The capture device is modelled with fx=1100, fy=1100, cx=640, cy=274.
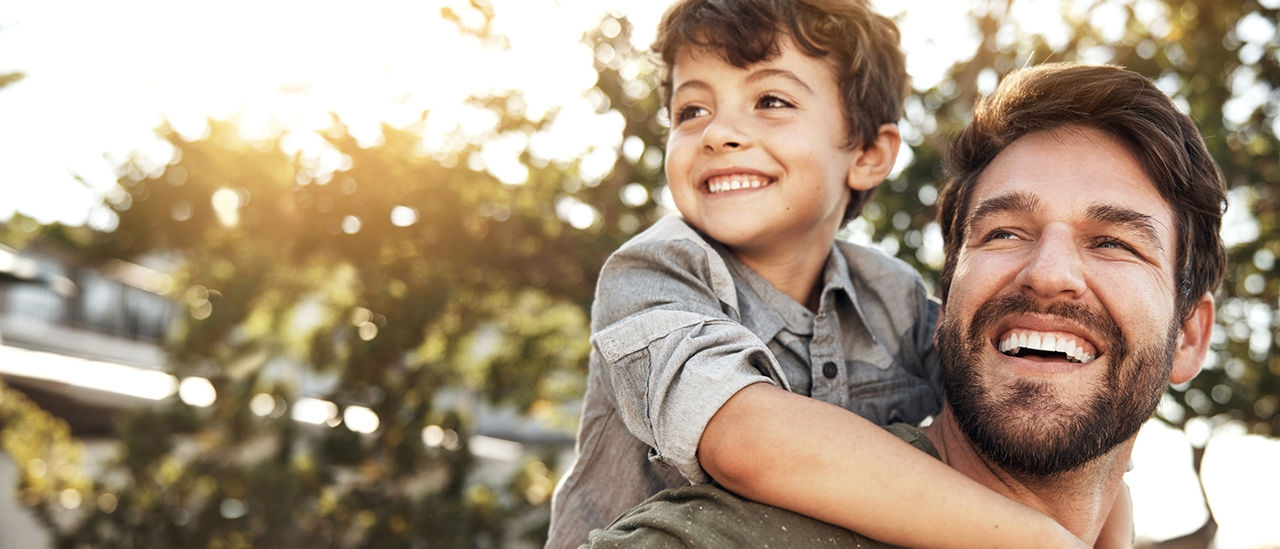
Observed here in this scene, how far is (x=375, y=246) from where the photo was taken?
A: 5.54m

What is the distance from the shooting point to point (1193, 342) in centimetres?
232

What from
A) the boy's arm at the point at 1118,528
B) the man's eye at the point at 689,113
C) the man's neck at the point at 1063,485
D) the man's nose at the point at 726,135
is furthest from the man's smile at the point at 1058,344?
the man's eye at the point at 689,113

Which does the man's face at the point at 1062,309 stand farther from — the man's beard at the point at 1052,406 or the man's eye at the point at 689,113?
the man's eye at the point at 689,113

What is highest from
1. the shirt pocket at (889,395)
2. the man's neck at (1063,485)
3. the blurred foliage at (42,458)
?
the man's neck at (1063,485)

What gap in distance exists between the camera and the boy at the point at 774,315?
1785 mm

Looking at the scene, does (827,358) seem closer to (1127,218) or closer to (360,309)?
(1127,218)

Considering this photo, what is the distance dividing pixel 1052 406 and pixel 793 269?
0.73 m

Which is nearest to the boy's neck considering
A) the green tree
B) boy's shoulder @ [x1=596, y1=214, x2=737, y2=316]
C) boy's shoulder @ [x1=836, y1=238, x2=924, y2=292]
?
boy's shoulder @ [x1=836, y1=238, x2=924, y2=292]

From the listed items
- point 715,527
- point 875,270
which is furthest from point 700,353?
point 875,270

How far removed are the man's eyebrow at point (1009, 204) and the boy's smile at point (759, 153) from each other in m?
→ 0.40

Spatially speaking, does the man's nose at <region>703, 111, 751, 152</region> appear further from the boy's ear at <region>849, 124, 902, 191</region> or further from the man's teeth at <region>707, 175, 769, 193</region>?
A: the boy's ear at <region>849, 124, 902, 191</region>

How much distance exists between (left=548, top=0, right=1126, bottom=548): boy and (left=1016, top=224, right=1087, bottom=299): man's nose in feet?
1.28

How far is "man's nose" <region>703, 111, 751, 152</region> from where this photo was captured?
2.35 meters

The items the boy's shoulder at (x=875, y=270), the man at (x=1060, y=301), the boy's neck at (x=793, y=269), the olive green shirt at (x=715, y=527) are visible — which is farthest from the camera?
the boy's shoulder at (x=875, y=270)
